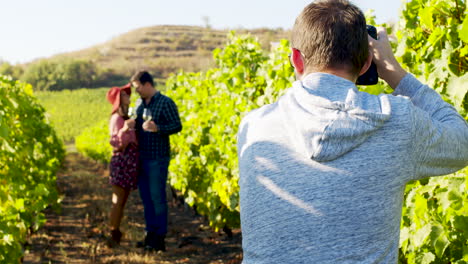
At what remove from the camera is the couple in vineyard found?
4957 mm

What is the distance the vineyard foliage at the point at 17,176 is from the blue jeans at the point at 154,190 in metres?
0.96

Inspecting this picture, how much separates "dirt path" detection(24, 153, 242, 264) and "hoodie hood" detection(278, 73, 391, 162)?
4.15 meters

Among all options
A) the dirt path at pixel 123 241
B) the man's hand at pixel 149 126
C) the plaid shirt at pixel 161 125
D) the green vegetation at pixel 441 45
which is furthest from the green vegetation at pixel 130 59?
the green vegetation at pixel 441 45

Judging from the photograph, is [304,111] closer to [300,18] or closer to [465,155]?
[300,18]

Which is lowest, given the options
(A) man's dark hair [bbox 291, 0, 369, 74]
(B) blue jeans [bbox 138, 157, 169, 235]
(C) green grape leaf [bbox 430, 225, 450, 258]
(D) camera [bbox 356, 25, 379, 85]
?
(B) blue jeans [bbox 138, 157, 169, 235]

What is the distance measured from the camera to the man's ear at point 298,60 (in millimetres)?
1292

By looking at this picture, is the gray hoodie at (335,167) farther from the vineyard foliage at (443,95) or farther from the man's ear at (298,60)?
the vineyard foliage at (443,95)

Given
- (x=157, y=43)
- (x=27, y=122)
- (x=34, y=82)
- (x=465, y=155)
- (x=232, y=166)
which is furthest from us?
(x=157, y=43)

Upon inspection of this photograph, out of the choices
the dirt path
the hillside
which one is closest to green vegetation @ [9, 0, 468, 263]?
the dirt path

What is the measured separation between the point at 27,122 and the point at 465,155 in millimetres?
5619

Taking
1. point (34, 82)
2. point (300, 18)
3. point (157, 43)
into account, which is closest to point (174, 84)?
point (300, 18)

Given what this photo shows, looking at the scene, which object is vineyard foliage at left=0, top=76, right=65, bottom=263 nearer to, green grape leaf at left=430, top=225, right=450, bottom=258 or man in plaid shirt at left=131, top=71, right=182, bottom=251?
man in plaid shirt at left=131, top=71, right=182, bottom=251

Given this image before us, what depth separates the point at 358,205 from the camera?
120cm

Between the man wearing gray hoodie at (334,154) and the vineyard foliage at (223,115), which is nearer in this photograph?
the man wearing gray hoodie at (334,154)
